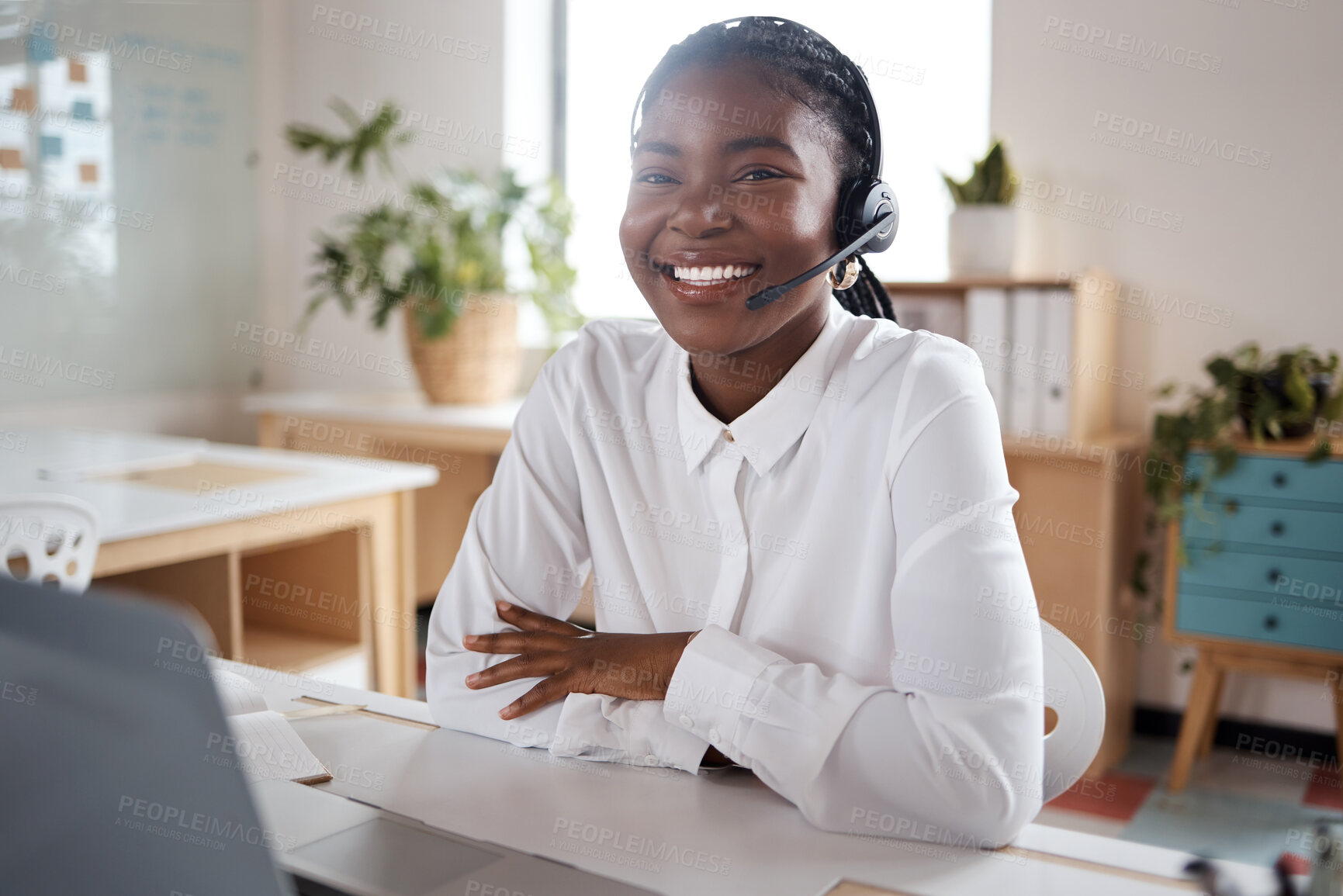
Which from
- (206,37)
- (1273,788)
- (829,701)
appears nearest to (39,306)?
(206,37)

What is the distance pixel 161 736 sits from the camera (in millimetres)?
462

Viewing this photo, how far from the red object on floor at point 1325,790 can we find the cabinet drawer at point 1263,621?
1.29 feet

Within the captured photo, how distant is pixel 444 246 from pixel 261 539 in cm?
148

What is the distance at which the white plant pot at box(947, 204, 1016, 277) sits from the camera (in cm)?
280

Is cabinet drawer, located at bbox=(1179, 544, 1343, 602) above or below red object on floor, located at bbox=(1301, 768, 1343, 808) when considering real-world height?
above

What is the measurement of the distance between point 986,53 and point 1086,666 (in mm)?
2517

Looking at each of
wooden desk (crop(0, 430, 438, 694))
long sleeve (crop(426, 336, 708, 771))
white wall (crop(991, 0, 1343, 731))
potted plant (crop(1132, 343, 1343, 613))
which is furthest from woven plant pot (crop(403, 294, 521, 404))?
long sleeve (crop(426, 336, 708, 771))

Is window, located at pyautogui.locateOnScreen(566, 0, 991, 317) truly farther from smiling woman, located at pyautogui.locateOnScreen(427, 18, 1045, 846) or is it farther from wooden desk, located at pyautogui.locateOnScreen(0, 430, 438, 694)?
smiling woman, located at pyautogui.locateOnScreen(427, 18, 1045, 846)

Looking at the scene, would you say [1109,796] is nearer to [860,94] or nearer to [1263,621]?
[1263,621]

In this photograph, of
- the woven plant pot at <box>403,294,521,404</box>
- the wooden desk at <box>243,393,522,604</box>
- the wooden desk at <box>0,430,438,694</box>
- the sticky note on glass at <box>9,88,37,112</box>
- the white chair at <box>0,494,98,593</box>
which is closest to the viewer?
the white chair at <box>0,494,98,593</box>

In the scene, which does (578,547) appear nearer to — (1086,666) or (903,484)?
(903,484)

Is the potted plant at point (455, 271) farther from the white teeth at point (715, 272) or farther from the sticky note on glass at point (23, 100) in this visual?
the white teeth at point (715, 272)

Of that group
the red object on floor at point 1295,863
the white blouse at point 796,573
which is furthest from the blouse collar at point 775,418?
the red object on floor at point 1295,863

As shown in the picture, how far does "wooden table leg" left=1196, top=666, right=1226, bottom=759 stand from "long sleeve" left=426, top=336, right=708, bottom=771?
2.05 metres
